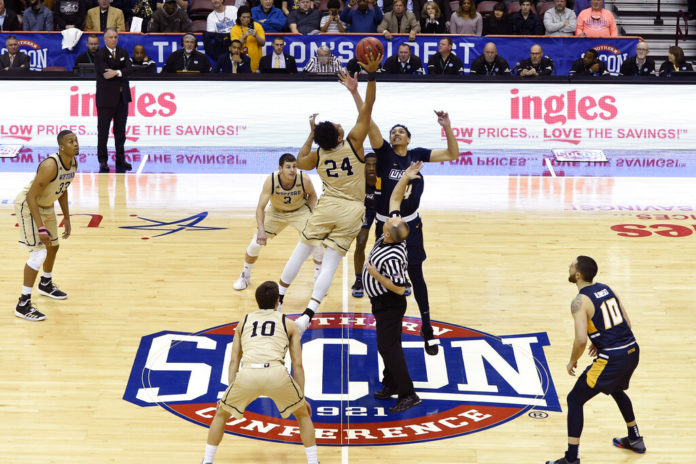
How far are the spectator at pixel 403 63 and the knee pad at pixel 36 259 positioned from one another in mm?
10406

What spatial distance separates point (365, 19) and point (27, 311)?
1250 cm

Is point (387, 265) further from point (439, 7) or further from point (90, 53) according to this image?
point (439, 7)

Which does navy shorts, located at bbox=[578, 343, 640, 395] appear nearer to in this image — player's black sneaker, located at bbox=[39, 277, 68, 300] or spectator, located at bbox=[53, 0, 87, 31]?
player's black sneaker, located at bbox=[39, 277, 68, 300]

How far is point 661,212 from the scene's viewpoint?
46.5ft

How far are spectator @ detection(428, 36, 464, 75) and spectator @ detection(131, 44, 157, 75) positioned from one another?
5538 mm

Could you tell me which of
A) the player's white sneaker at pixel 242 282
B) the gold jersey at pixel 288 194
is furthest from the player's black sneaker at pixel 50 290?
the gold jersey at pixel 288 194

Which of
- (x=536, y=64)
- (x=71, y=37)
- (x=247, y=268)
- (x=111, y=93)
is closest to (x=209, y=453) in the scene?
(x=247, y=268)

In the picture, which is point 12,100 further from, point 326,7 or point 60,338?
point 60,338

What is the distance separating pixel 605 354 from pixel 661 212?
24.4 feet

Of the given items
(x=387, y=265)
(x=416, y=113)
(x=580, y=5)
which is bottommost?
(x=387, y=265)

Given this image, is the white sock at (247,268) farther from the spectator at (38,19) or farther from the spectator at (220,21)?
the spectator at (38,19)

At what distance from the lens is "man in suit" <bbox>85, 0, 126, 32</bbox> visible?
20.8 metres

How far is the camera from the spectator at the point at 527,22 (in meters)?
21.0

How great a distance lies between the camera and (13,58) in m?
19.2
